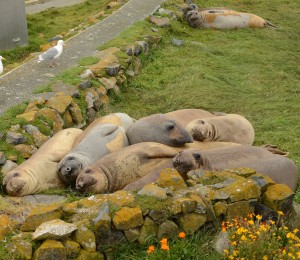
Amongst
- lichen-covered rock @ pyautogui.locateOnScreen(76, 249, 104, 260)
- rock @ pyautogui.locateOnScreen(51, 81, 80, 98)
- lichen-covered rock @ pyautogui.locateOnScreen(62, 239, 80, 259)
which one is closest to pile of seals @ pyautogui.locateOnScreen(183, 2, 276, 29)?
rock @ pyautogui.locateOnScreen(51, 81, 80, 98)

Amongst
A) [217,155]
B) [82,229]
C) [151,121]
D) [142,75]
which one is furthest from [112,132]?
[142,75]

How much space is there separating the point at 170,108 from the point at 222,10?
675 centimetres

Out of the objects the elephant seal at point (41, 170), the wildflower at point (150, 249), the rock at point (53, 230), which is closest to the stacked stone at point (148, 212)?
the rock at point (53, 230)

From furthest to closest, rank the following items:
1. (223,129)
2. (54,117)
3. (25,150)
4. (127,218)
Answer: (54,117) → (223,129) → (25,150) → (127,218)

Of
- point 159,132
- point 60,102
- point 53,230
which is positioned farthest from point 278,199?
point 60,102

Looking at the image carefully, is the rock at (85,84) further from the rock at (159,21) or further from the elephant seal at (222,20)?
the elephant seal at (222,20)

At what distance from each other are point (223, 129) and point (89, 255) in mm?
4265

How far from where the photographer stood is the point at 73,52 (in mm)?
13094

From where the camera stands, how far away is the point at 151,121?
917 cm

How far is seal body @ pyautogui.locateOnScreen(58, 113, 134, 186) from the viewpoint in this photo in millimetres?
8234

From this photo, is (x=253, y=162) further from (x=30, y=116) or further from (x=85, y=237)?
(x=30, y=116)

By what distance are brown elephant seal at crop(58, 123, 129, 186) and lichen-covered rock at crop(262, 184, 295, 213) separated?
2513 millimetres

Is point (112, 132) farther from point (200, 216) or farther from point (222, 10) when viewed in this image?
point (222, 10)

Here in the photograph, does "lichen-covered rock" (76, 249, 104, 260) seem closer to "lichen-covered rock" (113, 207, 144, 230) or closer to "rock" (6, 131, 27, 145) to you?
"lichen-covered rock" (113, 207, 144, 230)
